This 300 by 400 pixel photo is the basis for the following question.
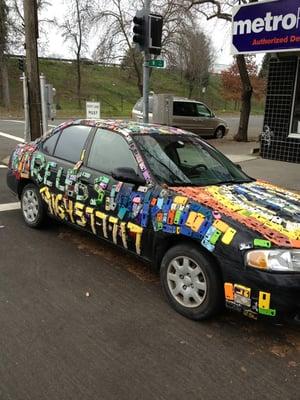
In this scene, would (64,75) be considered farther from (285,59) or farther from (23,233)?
(23,233)

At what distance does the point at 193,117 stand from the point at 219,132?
1.89 metres

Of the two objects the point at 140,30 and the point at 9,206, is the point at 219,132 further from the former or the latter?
the point at 9,206

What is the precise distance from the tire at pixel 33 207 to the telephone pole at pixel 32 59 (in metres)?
6.30

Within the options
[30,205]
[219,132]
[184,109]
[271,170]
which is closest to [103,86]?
[219,132]

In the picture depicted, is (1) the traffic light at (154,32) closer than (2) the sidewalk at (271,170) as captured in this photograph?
Yes

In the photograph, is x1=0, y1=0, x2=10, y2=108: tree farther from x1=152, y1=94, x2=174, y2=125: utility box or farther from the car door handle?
the car door handle

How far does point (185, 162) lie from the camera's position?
14.8 ft

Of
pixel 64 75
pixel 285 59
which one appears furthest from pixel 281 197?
pixel 64 75

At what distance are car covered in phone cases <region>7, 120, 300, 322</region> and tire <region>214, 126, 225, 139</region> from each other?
15139 mm

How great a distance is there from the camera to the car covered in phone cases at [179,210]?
10.5 ft

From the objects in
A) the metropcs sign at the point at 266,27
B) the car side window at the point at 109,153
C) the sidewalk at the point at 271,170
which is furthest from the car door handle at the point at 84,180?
the metropcs sign at the point at 266,27

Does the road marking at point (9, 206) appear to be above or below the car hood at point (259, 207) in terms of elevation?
below

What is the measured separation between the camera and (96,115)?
532 inches

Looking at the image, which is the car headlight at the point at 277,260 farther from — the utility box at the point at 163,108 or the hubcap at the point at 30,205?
the utility box at the point at 163,108
